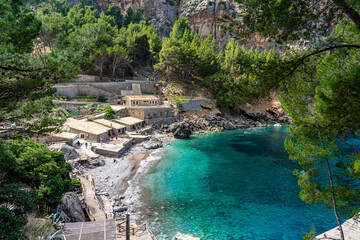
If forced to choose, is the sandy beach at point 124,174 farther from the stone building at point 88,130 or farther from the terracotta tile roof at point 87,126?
the terracotta tile roof at point 87,126

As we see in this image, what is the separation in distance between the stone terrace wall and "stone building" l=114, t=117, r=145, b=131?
11462 millimetres

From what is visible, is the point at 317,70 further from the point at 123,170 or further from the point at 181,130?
the point at 181,130

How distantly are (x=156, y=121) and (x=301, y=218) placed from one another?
34.2 metres

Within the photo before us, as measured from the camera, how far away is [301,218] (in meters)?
20.5

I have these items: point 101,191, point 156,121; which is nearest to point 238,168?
point 101,191

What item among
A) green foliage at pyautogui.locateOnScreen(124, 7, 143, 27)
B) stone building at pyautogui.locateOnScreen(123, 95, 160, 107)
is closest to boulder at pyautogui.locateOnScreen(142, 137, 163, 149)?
stone building at pyautogui.locateOnScreen(123, 95, 160, 107)

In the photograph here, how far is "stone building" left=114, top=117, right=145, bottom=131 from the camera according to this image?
140 ft

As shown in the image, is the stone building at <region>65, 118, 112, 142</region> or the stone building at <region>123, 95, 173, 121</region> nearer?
the stone building at <region>65, 118, 112, 142</region>

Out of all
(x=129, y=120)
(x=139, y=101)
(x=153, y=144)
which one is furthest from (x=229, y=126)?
(x=129, y=120)

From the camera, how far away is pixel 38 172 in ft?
50.8

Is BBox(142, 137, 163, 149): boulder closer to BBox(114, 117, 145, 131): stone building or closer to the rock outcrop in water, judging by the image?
BBox(114, 117, 145, 131): stone building

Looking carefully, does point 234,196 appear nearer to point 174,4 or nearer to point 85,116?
point 85,116

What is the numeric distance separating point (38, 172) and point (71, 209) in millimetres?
3468

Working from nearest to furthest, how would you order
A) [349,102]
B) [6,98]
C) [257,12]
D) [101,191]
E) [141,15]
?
[349,102] → [257,12] → [6,98] → [101,191] → [141,15]
